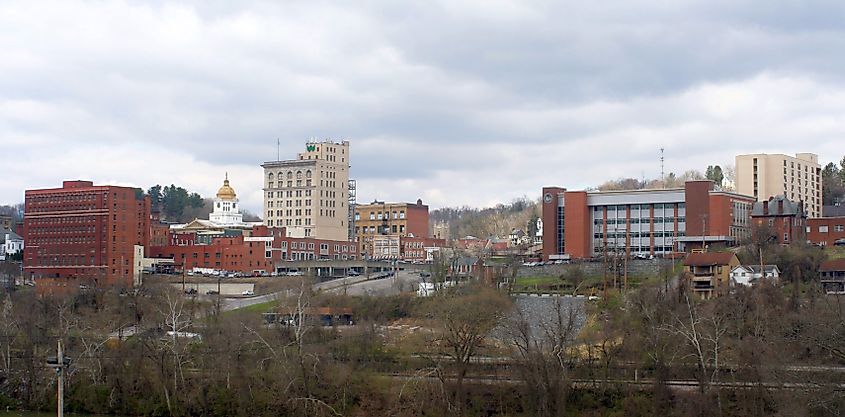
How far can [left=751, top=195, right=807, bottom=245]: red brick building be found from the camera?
77000 millimetres

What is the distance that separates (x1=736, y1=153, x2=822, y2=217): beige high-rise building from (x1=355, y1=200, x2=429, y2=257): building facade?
121ft

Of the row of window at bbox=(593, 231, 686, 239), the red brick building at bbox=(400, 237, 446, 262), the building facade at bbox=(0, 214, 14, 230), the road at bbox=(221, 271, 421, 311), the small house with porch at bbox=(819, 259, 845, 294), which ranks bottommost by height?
the road at bbox=(221, 271, 421, 311)

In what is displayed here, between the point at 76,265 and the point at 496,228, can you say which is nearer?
the point at 76,265

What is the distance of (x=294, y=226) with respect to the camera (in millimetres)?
118562

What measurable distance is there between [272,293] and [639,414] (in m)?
43.7

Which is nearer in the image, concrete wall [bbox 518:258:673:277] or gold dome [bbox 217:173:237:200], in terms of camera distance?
concrete wall [bbox 518:258:673:277]

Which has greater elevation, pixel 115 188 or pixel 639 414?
pixel 115 188

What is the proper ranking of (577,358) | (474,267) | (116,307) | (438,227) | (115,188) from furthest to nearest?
(438,227), (115,188), (474,267), (116,307), (577,358)

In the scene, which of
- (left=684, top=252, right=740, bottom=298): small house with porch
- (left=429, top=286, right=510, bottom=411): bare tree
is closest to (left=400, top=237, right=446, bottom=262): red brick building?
(left=684, top=252, right=740, bottom=298): small house with porch

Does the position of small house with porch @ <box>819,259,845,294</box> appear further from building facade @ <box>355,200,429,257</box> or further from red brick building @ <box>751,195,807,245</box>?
building facade @ <box>355,200,429,257</box>

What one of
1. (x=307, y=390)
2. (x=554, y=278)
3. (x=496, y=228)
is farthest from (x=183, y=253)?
(x=496, y=228)

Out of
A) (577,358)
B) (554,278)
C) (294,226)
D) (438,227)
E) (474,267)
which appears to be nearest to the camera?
(577,358)

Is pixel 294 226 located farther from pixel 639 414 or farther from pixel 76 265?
pixel 639 414

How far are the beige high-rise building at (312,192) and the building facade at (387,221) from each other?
13.0ft
